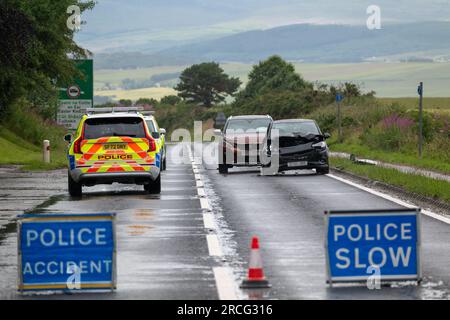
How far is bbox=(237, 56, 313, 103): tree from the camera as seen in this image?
113m

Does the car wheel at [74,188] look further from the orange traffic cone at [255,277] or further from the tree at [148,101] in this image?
the tree at [148,101]

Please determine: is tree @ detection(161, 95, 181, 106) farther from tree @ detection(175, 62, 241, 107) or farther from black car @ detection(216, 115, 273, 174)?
black car @ detection(216, 115, 273, 174)

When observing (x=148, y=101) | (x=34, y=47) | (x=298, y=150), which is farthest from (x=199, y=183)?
(x=148, y=101)

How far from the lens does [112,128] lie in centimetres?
2722

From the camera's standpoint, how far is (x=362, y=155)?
145 ft

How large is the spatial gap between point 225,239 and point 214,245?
795 mm

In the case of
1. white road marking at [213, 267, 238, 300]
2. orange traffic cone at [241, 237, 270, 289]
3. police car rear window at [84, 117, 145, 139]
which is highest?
police car rear window at [84, 117, 145, 139]

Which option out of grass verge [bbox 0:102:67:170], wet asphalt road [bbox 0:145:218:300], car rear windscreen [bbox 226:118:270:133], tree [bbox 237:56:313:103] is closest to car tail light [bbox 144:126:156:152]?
wet asphalt road [bbox 0:145:218:300]

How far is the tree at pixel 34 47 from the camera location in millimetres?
35219

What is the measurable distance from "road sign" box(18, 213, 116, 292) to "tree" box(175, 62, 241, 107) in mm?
165205

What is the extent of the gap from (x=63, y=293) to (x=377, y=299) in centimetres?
311

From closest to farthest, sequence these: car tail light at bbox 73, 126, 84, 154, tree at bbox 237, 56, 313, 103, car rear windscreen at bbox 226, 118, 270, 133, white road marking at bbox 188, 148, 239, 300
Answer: white road marking at bbox 188, 148, 239, 300 < car tail light at bbox 73, 126, 84, 154 < car rear windscreen at bbox 226, 118, 270, 133 < tree at bbox 237, 56, 313, 103

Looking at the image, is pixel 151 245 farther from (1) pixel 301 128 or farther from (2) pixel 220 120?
(2) pixel 220 120

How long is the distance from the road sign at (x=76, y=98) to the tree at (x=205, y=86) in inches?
4964
